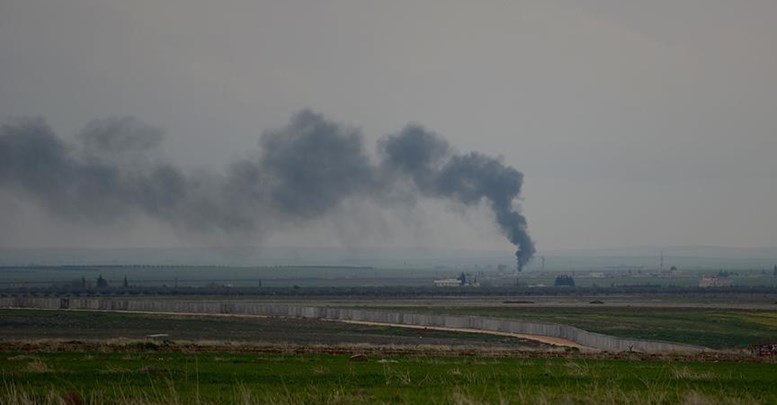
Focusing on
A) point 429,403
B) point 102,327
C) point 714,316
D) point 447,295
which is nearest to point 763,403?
point 429,403

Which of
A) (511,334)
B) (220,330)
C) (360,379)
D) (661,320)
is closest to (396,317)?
(511,334)

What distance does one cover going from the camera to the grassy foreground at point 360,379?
27.2 meters

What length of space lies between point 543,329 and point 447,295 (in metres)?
85.4

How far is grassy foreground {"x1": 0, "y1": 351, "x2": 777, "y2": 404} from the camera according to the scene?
27250mm

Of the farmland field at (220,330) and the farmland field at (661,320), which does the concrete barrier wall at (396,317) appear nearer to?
the farmland field at (220,330)

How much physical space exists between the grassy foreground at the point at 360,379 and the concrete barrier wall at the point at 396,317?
20043 mm

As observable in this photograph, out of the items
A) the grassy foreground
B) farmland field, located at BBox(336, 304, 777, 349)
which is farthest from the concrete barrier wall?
the grassy foreground

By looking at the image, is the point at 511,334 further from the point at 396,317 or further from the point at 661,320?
the point at 661,320

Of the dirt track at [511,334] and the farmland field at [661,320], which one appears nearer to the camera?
the dirt track at [511,334]

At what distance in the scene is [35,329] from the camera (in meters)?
74.4

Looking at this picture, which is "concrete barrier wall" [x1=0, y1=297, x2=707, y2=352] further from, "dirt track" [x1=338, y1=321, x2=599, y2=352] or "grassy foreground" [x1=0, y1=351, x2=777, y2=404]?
"grassy foreground" [x1=0, y1=351, x2=777, y2=404]

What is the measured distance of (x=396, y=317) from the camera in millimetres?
94438

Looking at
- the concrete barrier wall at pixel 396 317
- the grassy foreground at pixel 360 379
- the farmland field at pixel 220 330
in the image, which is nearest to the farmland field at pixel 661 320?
the concrete barrier wall at pixel 396 317

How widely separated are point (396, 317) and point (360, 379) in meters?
61.2
